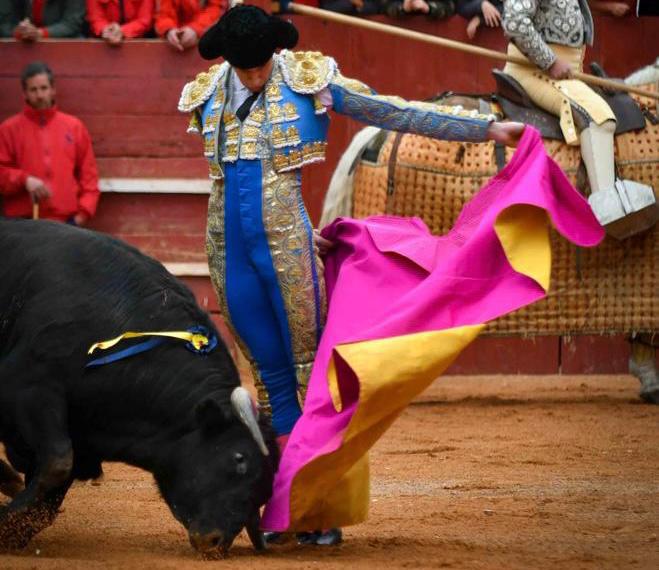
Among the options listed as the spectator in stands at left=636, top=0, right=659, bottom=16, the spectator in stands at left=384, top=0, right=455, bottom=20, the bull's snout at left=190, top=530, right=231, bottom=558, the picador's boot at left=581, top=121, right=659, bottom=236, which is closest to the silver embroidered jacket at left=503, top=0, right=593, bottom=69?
the picador's boot at left=581, top=121, right=659, bottom=236

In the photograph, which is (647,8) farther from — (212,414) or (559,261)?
(212,414)

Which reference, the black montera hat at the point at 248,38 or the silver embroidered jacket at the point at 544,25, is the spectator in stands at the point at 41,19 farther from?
the black montera hat at the point at 248,38

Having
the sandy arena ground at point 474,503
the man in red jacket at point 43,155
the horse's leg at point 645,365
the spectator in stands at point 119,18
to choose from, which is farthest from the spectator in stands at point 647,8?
the man in red jacket at point 43,155

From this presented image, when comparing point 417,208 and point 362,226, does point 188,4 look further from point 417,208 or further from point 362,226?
point 362,226

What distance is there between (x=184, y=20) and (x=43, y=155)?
119 cm

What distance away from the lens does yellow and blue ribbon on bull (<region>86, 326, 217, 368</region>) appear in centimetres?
451

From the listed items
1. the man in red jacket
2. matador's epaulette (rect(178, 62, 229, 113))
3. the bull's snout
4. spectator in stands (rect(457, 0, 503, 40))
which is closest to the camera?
the bull's snout

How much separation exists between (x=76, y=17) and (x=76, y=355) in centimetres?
482

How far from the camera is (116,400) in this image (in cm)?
451

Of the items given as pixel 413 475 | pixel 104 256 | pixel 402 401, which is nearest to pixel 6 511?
pixel 104 256

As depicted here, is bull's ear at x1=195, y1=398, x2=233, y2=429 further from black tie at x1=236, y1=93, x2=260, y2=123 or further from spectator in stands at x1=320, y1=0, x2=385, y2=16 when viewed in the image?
spectator in stands at x1=320, y1=0, x2=385, y2=16

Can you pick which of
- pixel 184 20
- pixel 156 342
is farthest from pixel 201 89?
pixel 184 20

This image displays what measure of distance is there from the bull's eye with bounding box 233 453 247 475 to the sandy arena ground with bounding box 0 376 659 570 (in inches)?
9.8

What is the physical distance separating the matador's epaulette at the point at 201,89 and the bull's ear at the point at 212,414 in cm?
93
